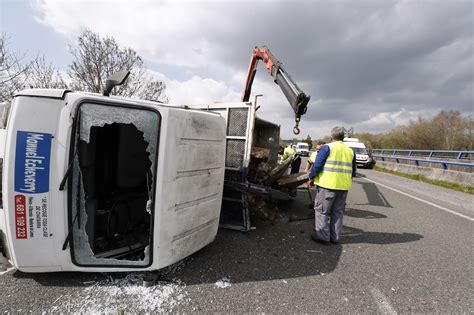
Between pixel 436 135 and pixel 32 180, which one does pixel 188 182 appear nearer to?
pixel 32 180

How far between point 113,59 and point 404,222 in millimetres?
17018

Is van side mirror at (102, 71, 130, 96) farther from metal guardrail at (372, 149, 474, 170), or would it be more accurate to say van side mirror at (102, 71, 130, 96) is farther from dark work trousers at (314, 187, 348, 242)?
metal guardrail at (372, 149, 474, 170)

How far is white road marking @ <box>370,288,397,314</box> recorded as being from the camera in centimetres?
210

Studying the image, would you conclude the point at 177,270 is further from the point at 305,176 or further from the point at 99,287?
the point at 305,176

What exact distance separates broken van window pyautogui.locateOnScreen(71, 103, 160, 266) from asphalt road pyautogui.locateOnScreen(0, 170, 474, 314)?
1.09 ft

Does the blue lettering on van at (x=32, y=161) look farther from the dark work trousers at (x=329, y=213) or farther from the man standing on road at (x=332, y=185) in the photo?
the dark work trousers at (x=329, y=213)

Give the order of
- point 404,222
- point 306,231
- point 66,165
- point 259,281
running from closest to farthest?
point 66,165, point 259,281, point 306,231, point 404,222

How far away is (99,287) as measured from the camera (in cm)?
222

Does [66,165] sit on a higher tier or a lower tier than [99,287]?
higher

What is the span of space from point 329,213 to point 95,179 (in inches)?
135

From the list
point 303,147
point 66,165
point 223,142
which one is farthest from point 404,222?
point 303,147

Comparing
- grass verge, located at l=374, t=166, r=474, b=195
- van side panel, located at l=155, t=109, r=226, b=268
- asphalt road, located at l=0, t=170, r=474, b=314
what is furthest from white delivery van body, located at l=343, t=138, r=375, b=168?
van side panel, located at l=155, t=109, r=226, b=268

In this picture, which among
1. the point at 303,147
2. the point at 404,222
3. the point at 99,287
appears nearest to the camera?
the point at 99,287

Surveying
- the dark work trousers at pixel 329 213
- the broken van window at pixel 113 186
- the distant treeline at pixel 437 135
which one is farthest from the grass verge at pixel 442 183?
the distant treeline at pixel 437 135
